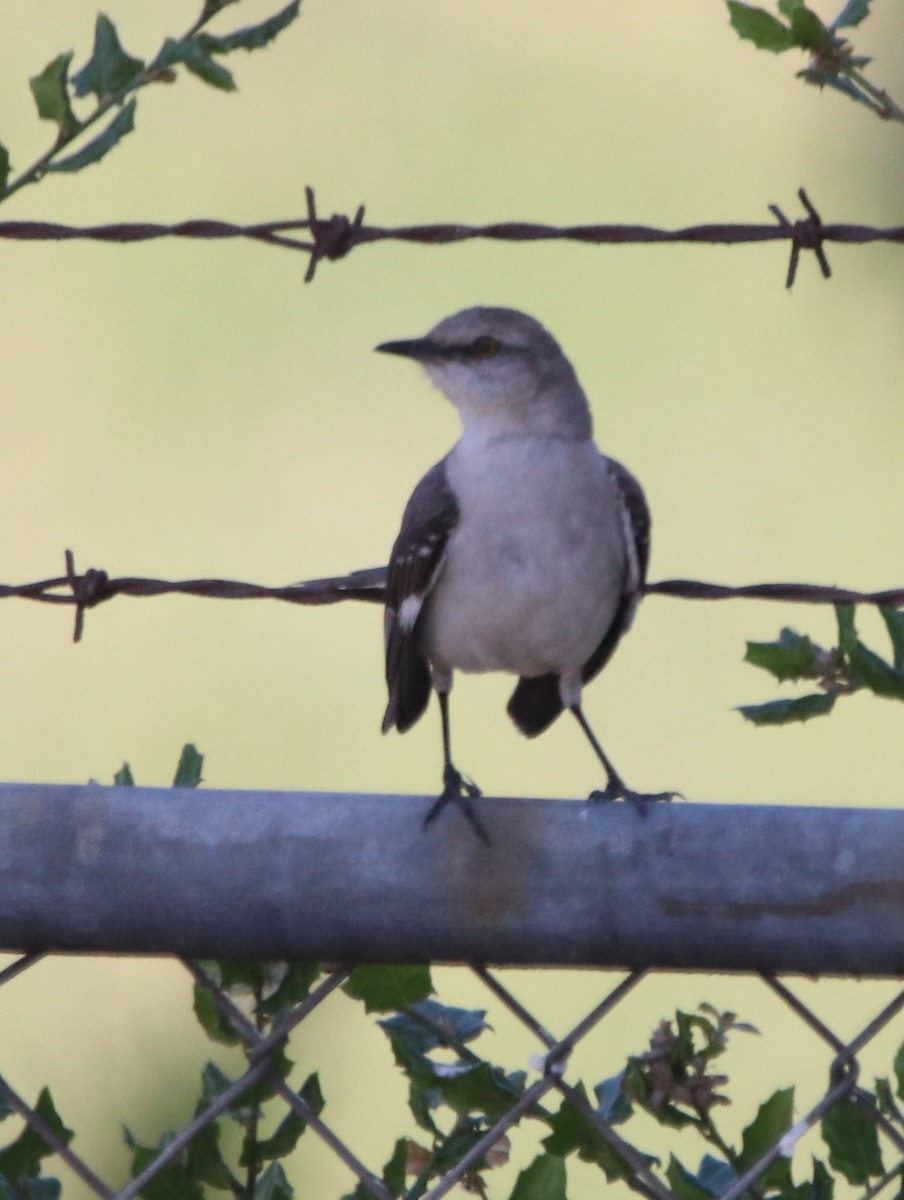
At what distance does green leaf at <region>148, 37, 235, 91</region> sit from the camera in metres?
2.96

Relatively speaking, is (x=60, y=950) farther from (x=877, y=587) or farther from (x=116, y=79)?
(x=877, y=587)

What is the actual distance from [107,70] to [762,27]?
3.55 ft

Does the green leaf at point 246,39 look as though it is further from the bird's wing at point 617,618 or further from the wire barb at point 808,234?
the bird's wing at point 617,618

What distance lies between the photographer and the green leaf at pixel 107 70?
299cm

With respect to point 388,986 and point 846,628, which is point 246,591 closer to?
point 388,986

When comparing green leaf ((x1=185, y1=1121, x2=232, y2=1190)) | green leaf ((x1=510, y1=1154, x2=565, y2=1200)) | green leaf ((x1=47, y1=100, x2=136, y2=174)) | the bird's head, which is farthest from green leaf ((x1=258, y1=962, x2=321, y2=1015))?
the bird's head

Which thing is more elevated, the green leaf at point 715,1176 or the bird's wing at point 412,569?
the bird's wing at point 412,569

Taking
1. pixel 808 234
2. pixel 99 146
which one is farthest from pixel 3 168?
pixel 808 234

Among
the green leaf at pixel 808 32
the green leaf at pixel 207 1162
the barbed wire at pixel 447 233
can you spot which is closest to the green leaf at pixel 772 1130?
the green leaf at pixel 207 1162

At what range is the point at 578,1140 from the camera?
7.70ft

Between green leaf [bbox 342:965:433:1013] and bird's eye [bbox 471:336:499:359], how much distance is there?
2073mm

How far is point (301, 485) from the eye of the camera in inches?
407

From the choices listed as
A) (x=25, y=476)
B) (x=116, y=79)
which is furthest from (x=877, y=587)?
(x=116, y=79)

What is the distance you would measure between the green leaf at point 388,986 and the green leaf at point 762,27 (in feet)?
5.32
